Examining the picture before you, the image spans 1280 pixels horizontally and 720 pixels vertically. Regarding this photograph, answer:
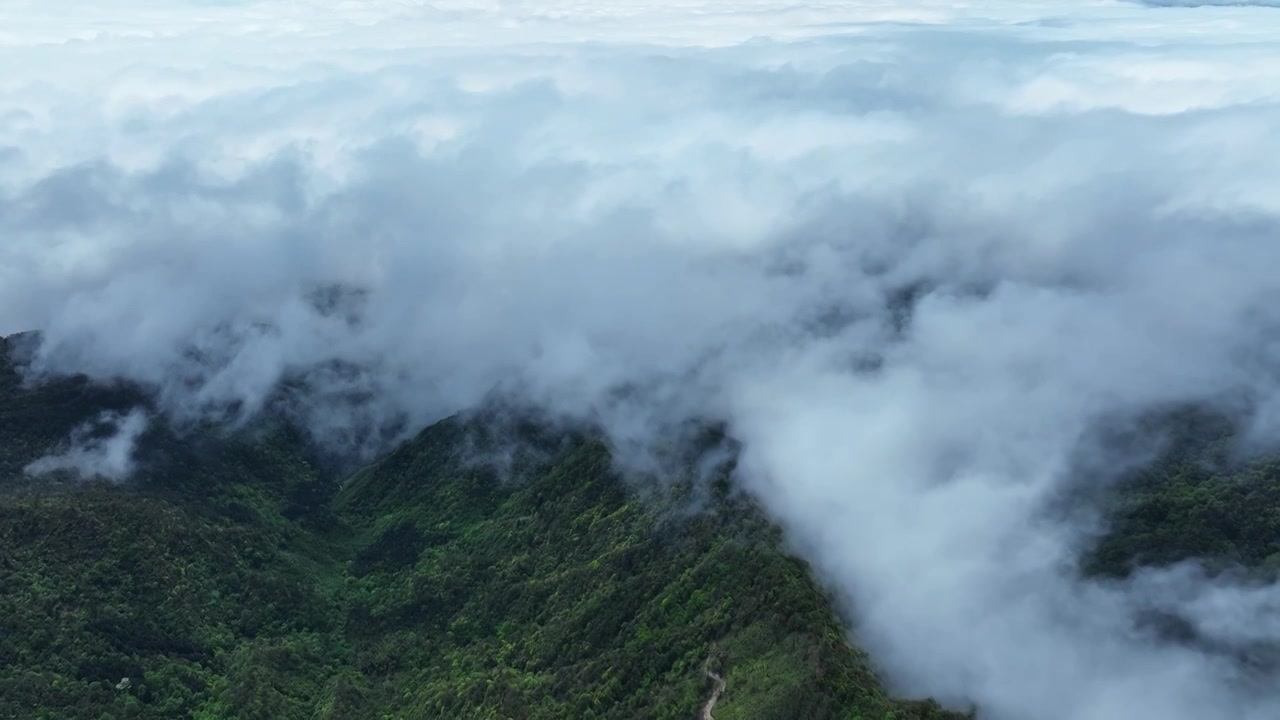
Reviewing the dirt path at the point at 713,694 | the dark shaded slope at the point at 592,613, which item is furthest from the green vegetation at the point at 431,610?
the dirt path at the point at 713,694

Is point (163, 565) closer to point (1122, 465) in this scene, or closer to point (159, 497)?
point (159, 497)

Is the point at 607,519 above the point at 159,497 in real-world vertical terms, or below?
above

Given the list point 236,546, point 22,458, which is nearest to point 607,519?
point 236,546

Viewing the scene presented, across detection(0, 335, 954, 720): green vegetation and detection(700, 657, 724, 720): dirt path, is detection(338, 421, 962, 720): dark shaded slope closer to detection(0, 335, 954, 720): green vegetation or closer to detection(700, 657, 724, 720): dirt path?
detection(0, 335, 954, 720): green vegetation

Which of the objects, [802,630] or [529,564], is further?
[529,564]

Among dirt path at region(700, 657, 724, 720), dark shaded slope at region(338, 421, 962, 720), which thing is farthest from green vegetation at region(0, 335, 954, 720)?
dirt path at region(700, 657, 724, 720)

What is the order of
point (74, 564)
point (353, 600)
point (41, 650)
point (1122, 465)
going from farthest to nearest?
point (353, 600), point (74, 564), point (41, 650), point (1122, 465)

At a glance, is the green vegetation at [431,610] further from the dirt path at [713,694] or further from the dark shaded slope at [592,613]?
the dirt path at [713,694]

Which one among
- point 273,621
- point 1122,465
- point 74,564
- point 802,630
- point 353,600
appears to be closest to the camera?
point 802,630
